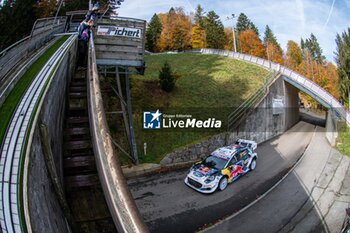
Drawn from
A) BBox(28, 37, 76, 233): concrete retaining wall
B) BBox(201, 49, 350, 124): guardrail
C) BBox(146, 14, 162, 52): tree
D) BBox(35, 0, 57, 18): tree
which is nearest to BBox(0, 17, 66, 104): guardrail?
BBox(28, 37, 76, 233): concrete retaining wall

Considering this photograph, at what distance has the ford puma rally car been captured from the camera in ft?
42.8

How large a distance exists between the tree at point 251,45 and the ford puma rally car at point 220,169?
191ft

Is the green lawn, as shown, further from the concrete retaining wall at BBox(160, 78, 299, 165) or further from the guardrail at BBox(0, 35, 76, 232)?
the concrete retaining wall at BBox(160, 78, 299, 165)

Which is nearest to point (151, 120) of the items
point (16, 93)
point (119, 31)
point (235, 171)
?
point (119, 31)

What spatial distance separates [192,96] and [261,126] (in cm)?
655

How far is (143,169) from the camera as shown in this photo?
15031mm

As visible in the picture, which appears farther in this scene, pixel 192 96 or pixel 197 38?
pixel 197 38

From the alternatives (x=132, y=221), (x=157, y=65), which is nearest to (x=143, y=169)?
(x=132, y=221)

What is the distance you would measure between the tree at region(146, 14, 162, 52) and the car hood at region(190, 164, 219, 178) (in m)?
47.9

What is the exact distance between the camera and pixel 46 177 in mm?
5508

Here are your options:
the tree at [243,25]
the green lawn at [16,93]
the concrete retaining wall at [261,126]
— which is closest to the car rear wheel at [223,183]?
the concrete retaining wall at [261,126]

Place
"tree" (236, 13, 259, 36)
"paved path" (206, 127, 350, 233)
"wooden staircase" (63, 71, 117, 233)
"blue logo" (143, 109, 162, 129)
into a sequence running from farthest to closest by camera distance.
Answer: "tree" (236, 13, 259, 36), "blue logo" (143, 109, 162, 129), "paved path" (206, 127, 350, 233), "wooden staircase" (63, 71, 117, 233)

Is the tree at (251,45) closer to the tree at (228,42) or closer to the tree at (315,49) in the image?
the tree at (228,42)

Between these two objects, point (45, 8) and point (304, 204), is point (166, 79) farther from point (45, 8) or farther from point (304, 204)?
point (45, 8)
